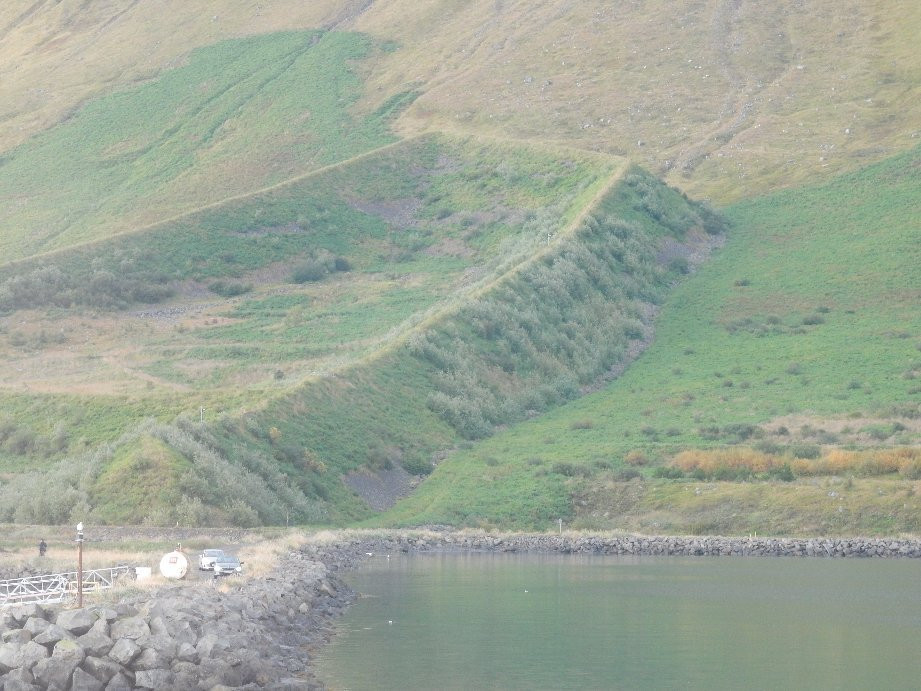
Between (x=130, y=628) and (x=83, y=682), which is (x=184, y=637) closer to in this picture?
(x=130, y=628)

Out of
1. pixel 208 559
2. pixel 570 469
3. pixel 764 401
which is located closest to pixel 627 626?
pixel 208 559

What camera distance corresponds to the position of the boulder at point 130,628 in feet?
87.9

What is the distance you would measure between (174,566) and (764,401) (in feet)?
157

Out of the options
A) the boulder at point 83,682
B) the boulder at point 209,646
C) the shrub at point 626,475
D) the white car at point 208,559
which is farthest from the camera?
the shrub at point 626,475

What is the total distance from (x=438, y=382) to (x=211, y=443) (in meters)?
20.5

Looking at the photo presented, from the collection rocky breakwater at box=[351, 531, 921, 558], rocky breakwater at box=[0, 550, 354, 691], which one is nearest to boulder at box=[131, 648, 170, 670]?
rocky breakwater at box=[0, 550, 354, 691]

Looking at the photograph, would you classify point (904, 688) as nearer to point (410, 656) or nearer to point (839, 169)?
point (410, 656)

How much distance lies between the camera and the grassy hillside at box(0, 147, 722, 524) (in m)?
59.8

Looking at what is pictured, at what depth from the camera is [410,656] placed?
33.3 meters

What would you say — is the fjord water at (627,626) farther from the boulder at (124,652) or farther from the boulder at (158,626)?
the boulder at (124,652)

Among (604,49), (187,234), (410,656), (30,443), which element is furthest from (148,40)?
(410,656)

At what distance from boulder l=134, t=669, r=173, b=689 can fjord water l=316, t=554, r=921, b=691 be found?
173 inches

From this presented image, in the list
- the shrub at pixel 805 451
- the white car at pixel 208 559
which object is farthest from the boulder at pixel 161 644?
the shrub at pixel 805 451

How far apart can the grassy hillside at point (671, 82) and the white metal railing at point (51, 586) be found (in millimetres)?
97440
